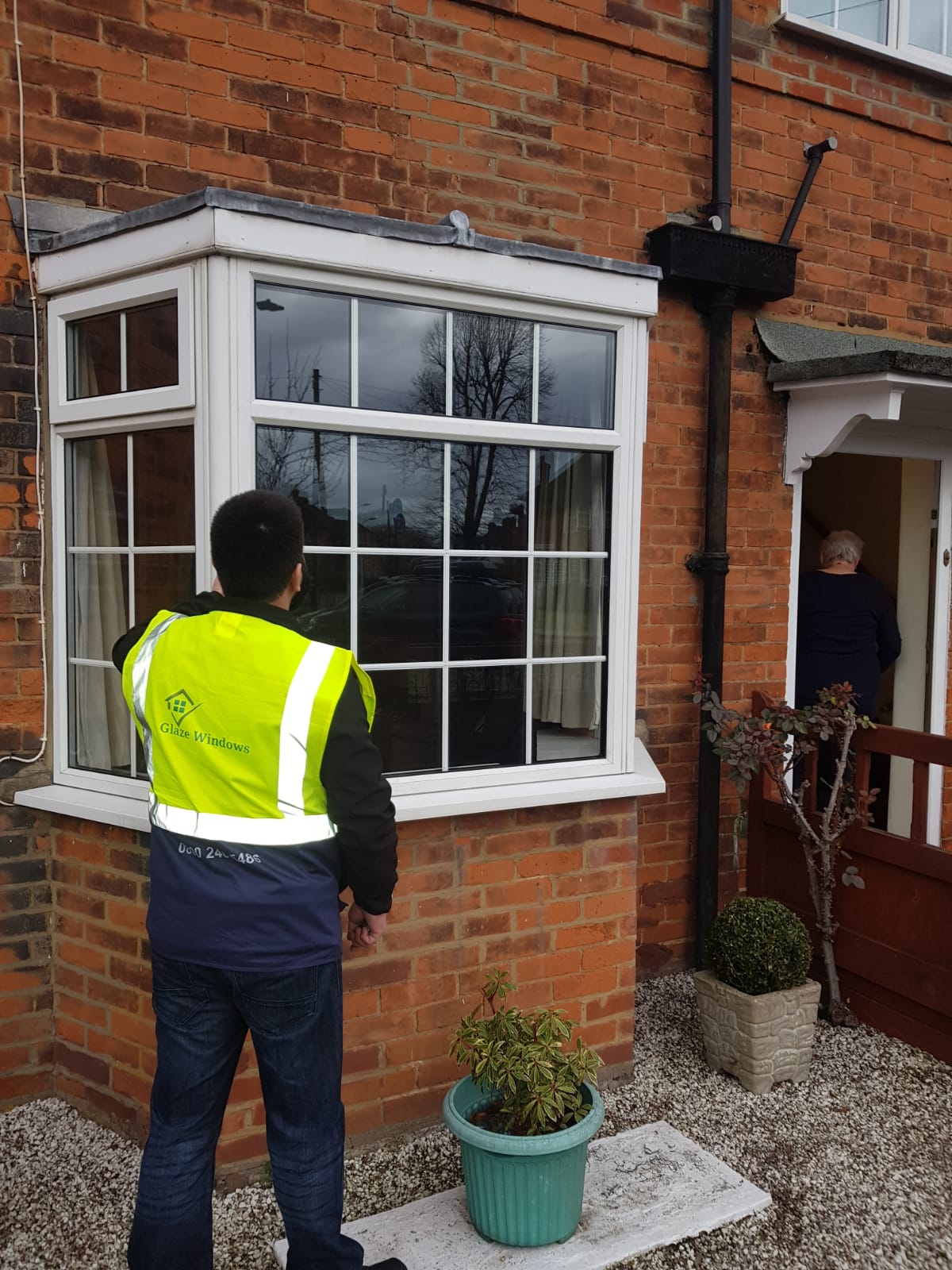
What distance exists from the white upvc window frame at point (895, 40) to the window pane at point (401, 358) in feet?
9.40

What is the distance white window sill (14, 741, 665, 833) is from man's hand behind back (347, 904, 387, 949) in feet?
2.30

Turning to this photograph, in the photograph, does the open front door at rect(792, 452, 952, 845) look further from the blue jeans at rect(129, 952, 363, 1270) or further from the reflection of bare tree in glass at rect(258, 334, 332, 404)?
the blue jeans at rect(129, 952, 363, 1270)

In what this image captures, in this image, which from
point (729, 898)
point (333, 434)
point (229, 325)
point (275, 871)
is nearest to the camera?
point (275, 871)

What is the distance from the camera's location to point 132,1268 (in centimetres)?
236

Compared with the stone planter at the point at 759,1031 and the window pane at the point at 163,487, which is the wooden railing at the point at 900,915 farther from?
the window pane at the point at 163,487

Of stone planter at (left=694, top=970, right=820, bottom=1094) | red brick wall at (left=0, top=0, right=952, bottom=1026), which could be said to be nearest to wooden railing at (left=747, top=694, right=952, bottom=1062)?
stone planter at (left=694, top=970, right=820, bottom=1094)

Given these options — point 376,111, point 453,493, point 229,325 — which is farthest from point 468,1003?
point 376,111

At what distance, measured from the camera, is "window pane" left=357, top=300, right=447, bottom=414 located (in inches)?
128

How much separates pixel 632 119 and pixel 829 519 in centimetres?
356

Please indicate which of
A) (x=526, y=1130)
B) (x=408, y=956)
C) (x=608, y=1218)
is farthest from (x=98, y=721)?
(x=608, y=1218)

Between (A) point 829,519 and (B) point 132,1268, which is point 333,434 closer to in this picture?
(B) point 132,1268

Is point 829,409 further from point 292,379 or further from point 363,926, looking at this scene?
point 363,926

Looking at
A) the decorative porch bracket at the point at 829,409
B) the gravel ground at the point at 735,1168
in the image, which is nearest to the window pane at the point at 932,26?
the decorative porch bracket at the point at 829,409

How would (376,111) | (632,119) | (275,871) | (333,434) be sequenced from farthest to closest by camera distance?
(632,119), (376,111), (333,434), (275,871)
